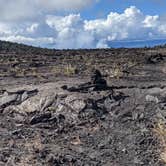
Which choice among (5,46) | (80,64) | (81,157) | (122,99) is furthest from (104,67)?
(5,46)

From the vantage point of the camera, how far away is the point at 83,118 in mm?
14906

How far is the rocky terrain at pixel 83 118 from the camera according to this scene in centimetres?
1255

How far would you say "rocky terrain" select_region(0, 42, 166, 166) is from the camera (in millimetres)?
12555

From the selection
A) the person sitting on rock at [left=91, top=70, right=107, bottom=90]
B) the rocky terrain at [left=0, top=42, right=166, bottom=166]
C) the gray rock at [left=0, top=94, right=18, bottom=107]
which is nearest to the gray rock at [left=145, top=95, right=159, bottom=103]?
the rocky terrain at [left=0, top=42, right=166, bottom=166]

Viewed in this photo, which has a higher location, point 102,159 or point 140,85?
point 140,85

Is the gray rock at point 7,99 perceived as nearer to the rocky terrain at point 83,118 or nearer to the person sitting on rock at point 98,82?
the rocky terrain at point 83,118

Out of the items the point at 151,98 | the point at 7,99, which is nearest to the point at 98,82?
the point at 151,98

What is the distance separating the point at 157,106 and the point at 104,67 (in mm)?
7125

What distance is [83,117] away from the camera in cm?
1493

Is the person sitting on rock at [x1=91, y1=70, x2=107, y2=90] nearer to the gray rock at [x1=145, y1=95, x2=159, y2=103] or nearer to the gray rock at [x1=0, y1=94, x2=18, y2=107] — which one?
the gray rock at [x1=145, y1=95, x2=159, y2=103]

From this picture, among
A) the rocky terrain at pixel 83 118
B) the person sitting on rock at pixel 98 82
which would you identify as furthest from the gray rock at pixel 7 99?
the person sitting on rock at pixel 98 82

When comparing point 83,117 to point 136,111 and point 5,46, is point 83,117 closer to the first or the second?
point 136,111

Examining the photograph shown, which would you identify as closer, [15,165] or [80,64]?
[15,165]

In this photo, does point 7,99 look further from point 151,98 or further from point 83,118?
point 151,98
